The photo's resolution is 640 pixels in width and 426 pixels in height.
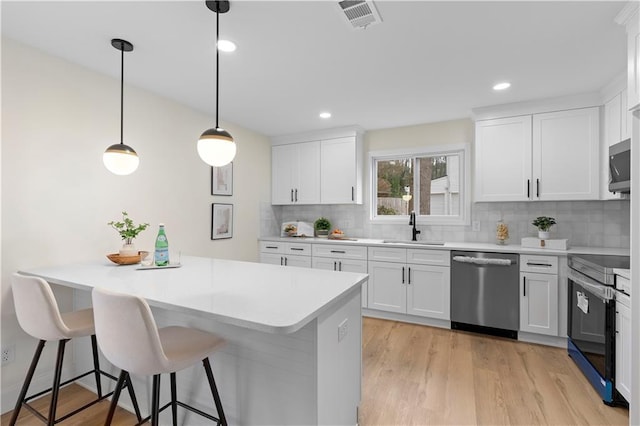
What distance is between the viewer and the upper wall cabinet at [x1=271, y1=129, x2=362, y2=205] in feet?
13.6

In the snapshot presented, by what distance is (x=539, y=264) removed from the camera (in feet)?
9.66

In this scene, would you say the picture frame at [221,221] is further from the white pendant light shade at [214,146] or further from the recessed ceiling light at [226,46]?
the white pendant light shade at [214,146]

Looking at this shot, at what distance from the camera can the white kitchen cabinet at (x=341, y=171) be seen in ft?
13.5

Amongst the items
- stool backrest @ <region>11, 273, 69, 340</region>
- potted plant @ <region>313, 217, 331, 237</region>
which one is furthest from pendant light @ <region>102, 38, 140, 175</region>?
potted plant @ <region>313, 217, 331, 237</region>

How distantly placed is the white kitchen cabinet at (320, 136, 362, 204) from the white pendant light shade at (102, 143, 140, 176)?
8.42ft

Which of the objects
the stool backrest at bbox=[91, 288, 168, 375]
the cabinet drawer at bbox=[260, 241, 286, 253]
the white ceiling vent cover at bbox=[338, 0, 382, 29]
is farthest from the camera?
the cabinet drawer at bbox=[260, 241, 286, 253]

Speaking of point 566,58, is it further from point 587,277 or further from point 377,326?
point 377,326

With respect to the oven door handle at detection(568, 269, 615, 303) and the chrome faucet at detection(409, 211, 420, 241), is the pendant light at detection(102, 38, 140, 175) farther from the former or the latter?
the oven door handle at detection(568, 269, 615, 303)

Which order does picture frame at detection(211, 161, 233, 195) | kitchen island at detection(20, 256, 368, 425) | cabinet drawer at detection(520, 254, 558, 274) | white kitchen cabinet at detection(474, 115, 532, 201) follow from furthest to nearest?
picture frame at detection(211, 161, 233, 195) → white kitchen cabinet at detection(474, 115, 532, 201) → cabinet drawer at detection(520, 254, 558, 274) → kitchen island at detection(20, 256, 368, 425)

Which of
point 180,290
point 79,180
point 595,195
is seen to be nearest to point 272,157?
point 79,180

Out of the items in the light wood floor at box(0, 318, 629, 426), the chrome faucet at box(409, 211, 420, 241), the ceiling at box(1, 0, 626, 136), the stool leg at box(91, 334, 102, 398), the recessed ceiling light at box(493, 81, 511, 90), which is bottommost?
the light wood floor at box(0, 318, 629, 426)

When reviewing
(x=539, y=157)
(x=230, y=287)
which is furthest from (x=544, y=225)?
(x=230, y=287)

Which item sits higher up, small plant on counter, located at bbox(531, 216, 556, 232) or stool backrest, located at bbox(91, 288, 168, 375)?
small plant on counter, located at bbox(531, 216, 556, 232)

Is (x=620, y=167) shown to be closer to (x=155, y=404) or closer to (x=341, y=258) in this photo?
(x=341, y=258)
